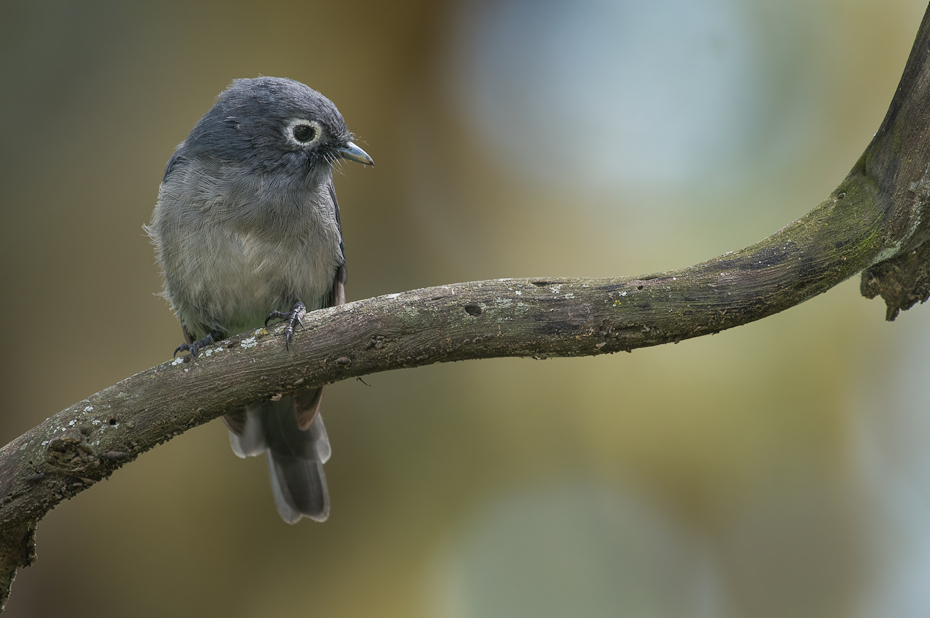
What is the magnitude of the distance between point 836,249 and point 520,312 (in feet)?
3.41

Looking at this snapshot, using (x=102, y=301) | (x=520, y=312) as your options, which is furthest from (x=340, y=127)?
(x=102, y=301)

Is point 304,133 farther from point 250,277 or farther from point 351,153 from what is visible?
point 250,277

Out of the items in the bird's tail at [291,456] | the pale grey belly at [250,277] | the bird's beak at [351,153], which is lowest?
the bird's tail at [291,456]

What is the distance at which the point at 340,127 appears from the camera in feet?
11.1

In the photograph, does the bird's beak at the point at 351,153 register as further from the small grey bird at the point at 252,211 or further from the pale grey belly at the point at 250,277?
the pale grey belly at the point at 250,277

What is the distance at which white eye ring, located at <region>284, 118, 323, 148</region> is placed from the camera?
330 centimetres

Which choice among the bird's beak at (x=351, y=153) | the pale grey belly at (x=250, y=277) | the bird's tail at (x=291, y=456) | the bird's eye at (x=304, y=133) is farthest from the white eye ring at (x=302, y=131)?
the bird's tail at (x=291, y=456)

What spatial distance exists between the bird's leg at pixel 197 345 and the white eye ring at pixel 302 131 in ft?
3.07

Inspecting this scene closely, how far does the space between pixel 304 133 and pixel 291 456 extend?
1668mm

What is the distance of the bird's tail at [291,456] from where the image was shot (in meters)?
3.83

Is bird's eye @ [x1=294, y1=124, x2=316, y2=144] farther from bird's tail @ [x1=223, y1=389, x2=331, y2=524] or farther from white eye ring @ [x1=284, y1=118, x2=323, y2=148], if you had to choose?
bird's tail @ [x1=223, y1=389, x2=331, y2=524]

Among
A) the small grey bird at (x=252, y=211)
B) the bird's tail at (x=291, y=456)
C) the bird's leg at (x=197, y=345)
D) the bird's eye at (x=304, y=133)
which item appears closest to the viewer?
the bird's leg at (x=197, y=345)

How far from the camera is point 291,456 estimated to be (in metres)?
3.89

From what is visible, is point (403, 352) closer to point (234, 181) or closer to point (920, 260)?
point (234, 181)
